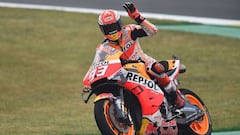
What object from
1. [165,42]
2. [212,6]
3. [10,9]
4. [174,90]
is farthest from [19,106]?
[212,6]

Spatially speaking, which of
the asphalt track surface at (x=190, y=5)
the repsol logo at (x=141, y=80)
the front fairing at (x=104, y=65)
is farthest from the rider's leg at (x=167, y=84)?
the asphalt track surface at (x=190, y=5)

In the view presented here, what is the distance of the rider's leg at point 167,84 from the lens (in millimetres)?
9359

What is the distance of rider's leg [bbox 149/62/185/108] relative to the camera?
9.36m

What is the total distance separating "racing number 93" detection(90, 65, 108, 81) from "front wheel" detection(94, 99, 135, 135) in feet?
1.09

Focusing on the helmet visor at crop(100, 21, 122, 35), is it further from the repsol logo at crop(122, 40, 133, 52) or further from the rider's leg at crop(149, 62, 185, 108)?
the rider's leg at crop(149, 62, 185, 108)

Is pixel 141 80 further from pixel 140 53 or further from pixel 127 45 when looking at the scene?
pixel 140 53

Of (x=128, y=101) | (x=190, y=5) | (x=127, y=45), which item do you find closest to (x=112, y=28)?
(x=127, y=45)

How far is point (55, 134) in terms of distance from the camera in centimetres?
1056

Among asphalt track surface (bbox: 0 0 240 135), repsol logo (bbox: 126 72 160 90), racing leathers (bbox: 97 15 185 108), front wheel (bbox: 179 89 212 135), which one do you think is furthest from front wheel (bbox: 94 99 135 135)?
asphalt track surface (bbox: 0 0 240 135)

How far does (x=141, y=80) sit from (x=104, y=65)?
0.52m

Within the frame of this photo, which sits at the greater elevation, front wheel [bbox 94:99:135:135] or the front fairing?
the front fairing

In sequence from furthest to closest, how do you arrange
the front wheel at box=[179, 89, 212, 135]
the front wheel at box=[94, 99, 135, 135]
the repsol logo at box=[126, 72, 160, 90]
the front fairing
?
the front wheel at box=[179, 89, 212, 135] → the repsol logo at box=[126, 72, 160, 90] → the front fairing → the front wheel at box=[94, 99, 135, 135]

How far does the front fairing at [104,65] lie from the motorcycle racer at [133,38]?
0.63 feet

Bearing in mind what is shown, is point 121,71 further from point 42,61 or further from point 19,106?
point 42,61
